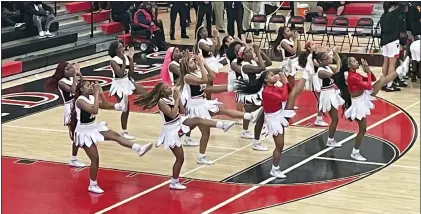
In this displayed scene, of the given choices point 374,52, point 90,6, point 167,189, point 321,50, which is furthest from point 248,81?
point 90,6

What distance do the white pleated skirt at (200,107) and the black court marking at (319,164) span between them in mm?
915

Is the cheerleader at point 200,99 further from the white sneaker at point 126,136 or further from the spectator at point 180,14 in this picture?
the spectator at point 180,14

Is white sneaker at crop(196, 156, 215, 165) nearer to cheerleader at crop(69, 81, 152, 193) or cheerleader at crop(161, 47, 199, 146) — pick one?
cheerleader at crop(161, 47, 199, 146)

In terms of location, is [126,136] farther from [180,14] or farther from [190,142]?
→ [180,14]

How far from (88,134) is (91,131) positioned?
5 cm

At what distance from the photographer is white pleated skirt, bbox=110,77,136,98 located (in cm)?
1212

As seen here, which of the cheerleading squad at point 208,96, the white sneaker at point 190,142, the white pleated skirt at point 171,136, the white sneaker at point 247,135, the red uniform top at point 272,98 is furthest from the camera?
the white sneaker at point 247,135

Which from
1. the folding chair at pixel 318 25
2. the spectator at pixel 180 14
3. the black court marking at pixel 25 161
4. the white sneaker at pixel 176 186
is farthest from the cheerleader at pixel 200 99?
the spectator at pixel 180 14

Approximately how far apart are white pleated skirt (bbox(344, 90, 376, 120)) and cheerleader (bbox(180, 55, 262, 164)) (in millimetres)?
1209

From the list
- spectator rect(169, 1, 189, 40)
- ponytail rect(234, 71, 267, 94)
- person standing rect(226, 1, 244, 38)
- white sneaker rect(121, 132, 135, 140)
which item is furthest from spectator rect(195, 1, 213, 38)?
ponytail rect(234, 71, 267, 94)

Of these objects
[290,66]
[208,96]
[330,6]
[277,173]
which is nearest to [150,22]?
[330,6]

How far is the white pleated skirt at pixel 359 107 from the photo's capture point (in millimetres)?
10859

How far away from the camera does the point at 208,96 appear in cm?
1277

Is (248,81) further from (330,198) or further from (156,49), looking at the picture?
(156,49)
